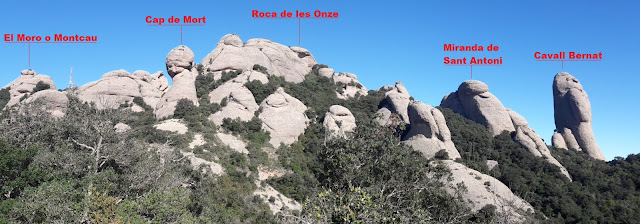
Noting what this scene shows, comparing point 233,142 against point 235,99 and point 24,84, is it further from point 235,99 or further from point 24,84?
point 24,84

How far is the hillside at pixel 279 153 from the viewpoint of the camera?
16156mm

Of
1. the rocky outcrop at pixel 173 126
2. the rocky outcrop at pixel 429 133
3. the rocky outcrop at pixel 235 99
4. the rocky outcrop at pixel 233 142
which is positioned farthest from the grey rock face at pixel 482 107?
the rocky outcrop at pixel 173 126

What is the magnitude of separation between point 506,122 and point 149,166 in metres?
47.2

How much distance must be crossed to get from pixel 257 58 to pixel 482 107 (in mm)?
35142

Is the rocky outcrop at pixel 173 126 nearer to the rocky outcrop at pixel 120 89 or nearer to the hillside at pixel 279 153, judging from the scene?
the hillside at pixel 279 153

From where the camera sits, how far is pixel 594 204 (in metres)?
32.2

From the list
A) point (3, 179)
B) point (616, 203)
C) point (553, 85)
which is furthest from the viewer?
point (553, 85)

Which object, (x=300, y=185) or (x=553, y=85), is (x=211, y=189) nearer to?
(x=300, y=185)

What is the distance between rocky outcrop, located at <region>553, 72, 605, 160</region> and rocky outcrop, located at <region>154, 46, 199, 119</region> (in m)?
50.9

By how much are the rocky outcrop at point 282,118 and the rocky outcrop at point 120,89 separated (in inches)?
604

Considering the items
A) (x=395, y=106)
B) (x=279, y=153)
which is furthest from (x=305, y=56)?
(x=279, y=153)

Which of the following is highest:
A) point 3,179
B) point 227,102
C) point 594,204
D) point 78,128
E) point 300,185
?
point 227,102

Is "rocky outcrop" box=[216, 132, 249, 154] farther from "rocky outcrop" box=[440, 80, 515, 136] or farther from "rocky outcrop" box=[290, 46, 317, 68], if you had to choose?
"rocky outcrop" box=[290, 46, 317, 68]

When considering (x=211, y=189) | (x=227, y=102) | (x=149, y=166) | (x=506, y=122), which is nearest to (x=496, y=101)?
(x=506, y=122)
